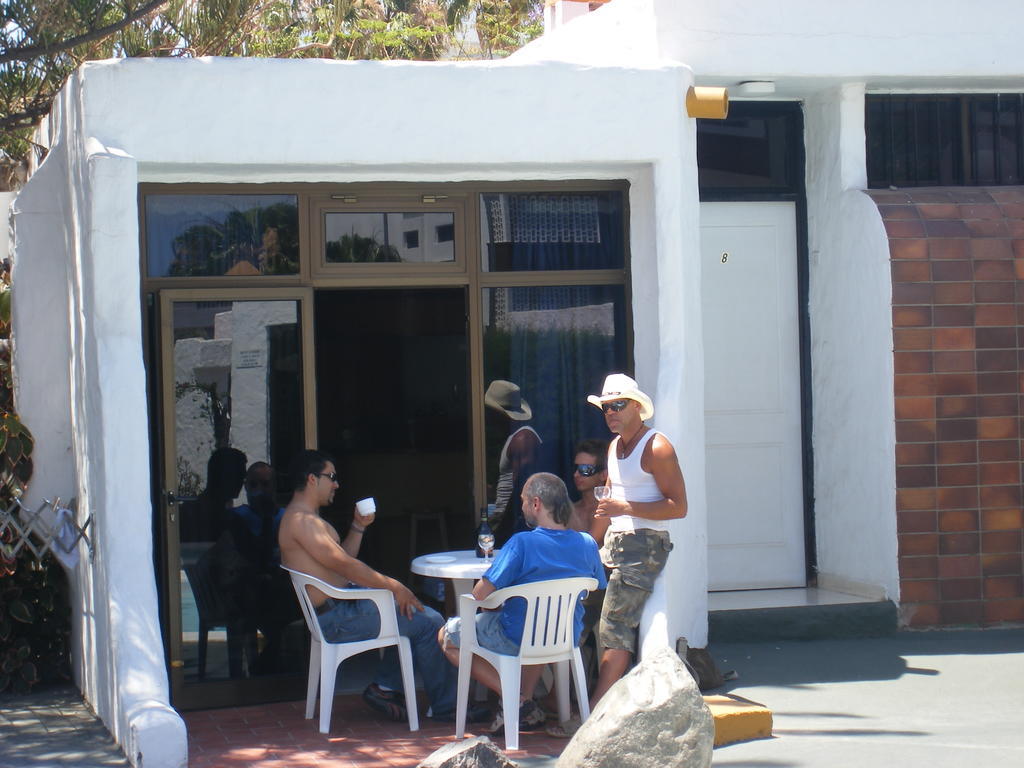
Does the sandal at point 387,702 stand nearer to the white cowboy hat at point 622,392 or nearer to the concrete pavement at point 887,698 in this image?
the concrete pavement at point 887,698

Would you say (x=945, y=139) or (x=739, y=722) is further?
(x=945, y=139)

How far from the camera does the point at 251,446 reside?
678 centimetres

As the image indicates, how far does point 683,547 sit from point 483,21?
64.4 ft

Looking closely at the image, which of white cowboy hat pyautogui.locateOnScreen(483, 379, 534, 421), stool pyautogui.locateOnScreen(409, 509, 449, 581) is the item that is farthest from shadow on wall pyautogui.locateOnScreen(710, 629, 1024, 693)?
stool pyautogui.locateOnScreen(409, 509, 449, 581)

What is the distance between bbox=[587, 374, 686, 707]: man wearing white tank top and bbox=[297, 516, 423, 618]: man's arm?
95 centimetres

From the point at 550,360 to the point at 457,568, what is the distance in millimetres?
1517

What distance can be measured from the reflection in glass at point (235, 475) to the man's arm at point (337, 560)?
648 millimetres

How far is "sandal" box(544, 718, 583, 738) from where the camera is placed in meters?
5.84

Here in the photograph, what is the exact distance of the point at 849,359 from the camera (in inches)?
316

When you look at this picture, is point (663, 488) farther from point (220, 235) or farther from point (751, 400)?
point (220, 235)

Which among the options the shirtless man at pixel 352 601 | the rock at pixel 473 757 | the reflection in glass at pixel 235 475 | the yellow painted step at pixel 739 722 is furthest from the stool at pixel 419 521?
the rock at pixel 473 757

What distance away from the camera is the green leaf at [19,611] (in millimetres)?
7100

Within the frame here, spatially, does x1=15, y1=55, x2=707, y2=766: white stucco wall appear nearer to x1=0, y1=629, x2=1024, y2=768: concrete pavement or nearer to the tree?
x1=0, y1=629, x2=1024, y2=768: concrete pavement

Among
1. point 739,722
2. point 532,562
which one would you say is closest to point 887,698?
point 739,722
